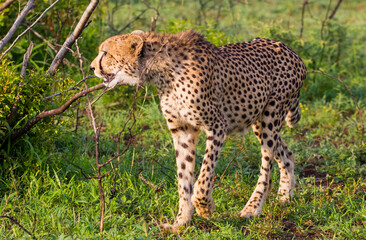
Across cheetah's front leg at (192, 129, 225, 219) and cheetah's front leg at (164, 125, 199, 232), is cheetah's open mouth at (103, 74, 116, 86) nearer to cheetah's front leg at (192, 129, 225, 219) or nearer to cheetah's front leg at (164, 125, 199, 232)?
cheetah's front leg at (164, 125, 199, 232)

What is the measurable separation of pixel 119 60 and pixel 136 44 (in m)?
0.16

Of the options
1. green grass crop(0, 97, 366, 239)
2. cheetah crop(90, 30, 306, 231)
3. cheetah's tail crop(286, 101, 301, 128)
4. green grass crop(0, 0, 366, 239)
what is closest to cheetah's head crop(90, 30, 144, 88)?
cheetah crop(90, 30, 306, 231)

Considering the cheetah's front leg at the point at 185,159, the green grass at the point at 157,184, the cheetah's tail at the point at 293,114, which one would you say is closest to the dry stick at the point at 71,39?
the green grass at the point at 157,184

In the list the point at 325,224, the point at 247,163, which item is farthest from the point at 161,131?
the point at 325,224

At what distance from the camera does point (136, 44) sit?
366 centimetres

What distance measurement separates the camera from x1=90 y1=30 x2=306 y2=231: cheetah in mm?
3648

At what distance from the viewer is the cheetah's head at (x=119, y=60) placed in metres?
3.65

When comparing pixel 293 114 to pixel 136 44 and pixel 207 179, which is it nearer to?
pixel 207 179

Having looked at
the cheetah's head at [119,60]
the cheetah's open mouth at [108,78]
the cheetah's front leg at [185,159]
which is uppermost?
the cheetah's head at [119,60]

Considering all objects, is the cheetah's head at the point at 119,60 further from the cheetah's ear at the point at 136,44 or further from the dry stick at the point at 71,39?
the dry stick at the point at 71,39

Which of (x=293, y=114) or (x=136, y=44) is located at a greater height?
(x=136, y=44)

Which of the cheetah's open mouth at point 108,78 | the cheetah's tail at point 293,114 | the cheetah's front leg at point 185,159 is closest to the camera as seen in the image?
the cheetah's open mouth at point 108,78

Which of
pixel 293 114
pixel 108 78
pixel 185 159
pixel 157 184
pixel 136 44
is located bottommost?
pixel 157 184

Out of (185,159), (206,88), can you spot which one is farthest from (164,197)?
(206,88)
